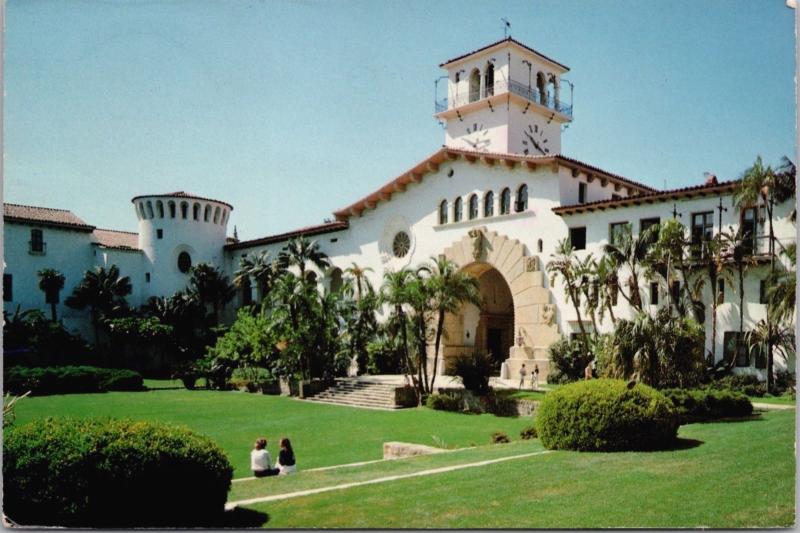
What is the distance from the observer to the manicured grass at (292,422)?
15.9 meters

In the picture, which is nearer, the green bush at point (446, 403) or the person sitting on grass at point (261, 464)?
the person sitting on grass at point (261, 464)

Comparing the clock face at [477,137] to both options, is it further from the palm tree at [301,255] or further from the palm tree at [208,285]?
the palm tree at [208,285]

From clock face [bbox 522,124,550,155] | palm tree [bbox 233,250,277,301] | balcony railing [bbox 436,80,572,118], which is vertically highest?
balcony railing [bbox 436,80,572,118]

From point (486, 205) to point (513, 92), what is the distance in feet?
25.5

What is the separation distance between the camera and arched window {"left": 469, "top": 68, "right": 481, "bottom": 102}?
118 feet

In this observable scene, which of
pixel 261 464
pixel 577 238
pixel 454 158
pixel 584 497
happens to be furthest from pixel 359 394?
pixel 584 497

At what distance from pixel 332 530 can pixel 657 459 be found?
560cm

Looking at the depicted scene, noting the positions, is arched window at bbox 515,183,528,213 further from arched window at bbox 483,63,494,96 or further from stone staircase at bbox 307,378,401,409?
stone staircase at bbox 307,378,401,409

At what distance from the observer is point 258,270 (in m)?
37.8

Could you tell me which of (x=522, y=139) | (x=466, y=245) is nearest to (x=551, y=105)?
(x=522, y=139)

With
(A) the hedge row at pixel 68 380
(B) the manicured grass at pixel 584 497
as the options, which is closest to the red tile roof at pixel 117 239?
(A) the hedge row at pixel 68 380

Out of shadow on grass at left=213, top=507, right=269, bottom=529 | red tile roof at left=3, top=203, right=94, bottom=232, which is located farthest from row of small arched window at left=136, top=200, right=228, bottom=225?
shadow on grass at left=213, top=507, right=269, bottom=529

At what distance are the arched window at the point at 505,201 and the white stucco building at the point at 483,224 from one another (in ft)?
0.17

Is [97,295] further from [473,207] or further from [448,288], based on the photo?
[473,207]
